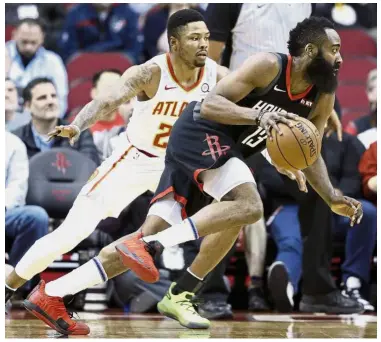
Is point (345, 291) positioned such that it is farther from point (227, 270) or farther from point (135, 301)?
point (135, 301)

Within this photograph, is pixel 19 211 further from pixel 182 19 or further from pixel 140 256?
pixel 140 256

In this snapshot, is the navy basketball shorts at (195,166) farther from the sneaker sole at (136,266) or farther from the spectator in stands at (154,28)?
→ the spectator in stands at (154,28)

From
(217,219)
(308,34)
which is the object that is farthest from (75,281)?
(308,34)

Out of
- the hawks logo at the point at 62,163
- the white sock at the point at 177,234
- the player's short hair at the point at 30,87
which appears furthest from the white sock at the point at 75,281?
the player's short hair at the point at 30,87

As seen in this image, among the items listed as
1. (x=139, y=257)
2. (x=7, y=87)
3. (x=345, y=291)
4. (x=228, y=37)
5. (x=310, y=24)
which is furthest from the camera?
(x=7, y=87)

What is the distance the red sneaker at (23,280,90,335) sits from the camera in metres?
5.17

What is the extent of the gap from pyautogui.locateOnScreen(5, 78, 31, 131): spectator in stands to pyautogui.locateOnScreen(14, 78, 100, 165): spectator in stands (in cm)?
34

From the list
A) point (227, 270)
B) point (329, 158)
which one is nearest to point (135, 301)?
point (227, 270)

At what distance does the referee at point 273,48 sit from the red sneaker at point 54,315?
214 centimetres

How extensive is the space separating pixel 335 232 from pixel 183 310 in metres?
2.40

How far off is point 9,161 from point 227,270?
1.93 metres

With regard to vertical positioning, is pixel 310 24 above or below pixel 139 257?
above

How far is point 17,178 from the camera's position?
7.18 meters

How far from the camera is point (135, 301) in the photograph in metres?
7.06
